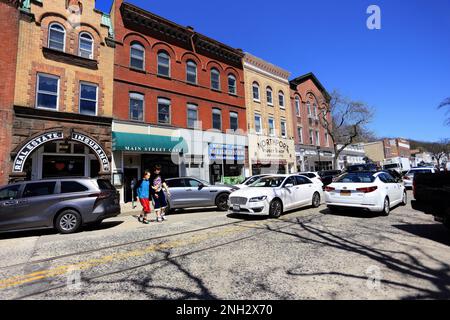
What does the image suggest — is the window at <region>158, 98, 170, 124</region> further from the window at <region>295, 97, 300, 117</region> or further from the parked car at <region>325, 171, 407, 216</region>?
the window at <region>295, 97, 300, 117</region>

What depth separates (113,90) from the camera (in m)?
15.6

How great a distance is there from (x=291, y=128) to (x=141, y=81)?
1707cm

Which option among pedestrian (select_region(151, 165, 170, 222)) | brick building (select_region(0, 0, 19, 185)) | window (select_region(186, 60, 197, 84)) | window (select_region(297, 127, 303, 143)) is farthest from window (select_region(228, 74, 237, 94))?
pedestrian (select_region(151, 165, 170, 222))

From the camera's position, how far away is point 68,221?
786 cm

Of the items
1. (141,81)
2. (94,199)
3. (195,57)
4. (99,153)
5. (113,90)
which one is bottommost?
(94,199)

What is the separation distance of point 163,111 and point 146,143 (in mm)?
3377

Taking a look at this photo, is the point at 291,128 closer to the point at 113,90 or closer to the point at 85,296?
the point at 113,90

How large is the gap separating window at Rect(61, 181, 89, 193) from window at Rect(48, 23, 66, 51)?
10.0 m

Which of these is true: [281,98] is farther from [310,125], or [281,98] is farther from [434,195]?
[434,195]

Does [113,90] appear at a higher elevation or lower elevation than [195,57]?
lower

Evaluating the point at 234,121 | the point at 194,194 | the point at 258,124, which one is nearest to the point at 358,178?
the point at 194,194
